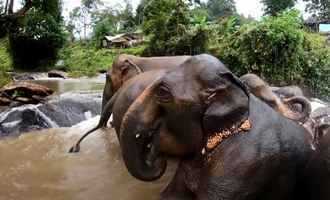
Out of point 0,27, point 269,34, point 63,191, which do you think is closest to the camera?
point 63,191

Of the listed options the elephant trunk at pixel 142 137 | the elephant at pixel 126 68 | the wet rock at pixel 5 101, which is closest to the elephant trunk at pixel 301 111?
the elephant trunk at pixel 142 137

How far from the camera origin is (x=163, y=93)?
2.77 meters

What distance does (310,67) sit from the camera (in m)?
11.4

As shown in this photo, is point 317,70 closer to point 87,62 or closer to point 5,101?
point 5,101

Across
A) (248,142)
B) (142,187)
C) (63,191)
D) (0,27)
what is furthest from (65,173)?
(0,27)

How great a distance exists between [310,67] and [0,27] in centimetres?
1775

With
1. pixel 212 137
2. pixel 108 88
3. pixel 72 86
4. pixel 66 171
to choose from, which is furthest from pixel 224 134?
pixel 72 86

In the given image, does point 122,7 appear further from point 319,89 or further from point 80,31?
point 319,89

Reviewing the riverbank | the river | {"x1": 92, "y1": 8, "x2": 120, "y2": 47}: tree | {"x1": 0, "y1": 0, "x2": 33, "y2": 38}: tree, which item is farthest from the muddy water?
{"x1": 92, "y1": 8, "x2": 120, "y2": 47}: tree

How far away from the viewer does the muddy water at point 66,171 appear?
4.28 meters

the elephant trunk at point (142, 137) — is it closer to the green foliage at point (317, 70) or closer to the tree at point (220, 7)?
the green foliage at point (317, 70)

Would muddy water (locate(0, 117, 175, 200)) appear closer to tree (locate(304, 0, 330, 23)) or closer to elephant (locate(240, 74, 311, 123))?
elephant (locate(240, 74, 311, 123))

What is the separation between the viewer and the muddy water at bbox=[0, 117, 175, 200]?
169 inches

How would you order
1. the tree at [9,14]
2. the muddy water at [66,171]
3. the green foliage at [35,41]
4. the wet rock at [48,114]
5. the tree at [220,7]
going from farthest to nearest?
the tree at [220,7], the green foliage at [35,41], the tree at [9,14], the wet rock at [48,114], the muddy water at [66,171]
